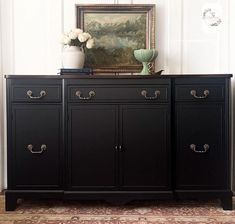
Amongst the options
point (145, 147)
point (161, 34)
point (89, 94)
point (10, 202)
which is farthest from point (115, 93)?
point (10, 202)

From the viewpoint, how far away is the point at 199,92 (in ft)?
7.70

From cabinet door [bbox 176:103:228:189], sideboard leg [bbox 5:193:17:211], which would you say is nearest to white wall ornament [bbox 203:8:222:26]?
cabinet door [bbox 176:103:228:189]

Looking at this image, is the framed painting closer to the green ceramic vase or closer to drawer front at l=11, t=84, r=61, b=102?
the green ceramic vase

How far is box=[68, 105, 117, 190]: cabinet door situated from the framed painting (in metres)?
0.55

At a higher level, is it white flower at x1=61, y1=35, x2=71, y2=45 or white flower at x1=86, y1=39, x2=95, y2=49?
white flower at x1=61, y1=35, x2=71, y2=45

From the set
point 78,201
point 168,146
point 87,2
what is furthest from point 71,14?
point 78,201

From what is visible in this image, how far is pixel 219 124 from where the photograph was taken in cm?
236

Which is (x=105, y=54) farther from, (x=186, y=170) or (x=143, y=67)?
(x=186, y=170)

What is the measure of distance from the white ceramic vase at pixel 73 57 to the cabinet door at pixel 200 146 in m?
0.82

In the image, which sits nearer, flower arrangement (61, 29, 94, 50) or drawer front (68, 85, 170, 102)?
drawer front (68, 85, 170, 102)

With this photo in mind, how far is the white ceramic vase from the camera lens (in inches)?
99.5

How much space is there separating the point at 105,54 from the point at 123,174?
101cm

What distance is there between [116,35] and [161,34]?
377 mm

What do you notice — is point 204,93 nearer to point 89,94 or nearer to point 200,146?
point 200,146
